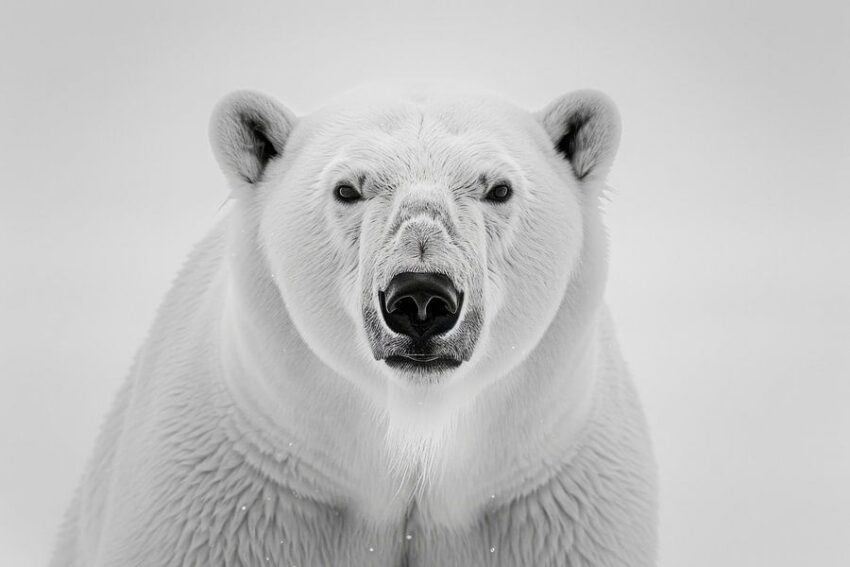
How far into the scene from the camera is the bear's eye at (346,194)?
3.50 meters

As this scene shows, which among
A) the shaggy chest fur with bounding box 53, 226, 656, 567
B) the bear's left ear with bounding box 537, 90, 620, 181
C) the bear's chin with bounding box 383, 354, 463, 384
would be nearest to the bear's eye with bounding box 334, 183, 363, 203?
the bear's chin with bounding box 383, 354, 463, 384

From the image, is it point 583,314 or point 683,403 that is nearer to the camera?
point 583,314

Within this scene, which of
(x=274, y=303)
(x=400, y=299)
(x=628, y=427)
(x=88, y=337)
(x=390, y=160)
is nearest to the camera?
(x=400, y=299)

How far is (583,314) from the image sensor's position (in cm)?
376

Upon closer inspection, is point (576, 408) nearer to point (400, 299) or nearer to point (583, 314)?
point (583, 314)

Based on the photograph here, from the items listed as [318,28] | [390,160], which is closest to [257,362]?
[390,160]

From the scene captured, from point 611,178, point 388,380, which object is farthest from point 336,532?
point 611,178

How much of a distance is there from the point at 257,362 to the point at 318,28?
127ft

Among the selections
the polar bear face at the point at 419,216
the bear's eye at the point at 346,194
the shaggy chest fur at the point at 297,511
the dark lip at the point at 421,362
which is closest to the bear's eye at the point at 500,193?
the polar bear face at the point at 419,216

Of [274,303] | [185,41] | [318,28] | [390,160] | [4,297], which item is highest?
[318,28]

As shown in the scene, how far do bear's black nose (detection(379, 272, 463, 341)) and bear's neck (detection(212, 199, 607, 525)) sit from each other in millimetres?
579

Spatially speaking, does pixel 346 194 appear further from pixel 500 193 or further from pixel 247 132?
pixel 247 132

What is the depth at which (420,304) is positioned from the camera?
3.10 meters

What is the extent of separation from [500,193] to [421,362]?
0.58 metres
